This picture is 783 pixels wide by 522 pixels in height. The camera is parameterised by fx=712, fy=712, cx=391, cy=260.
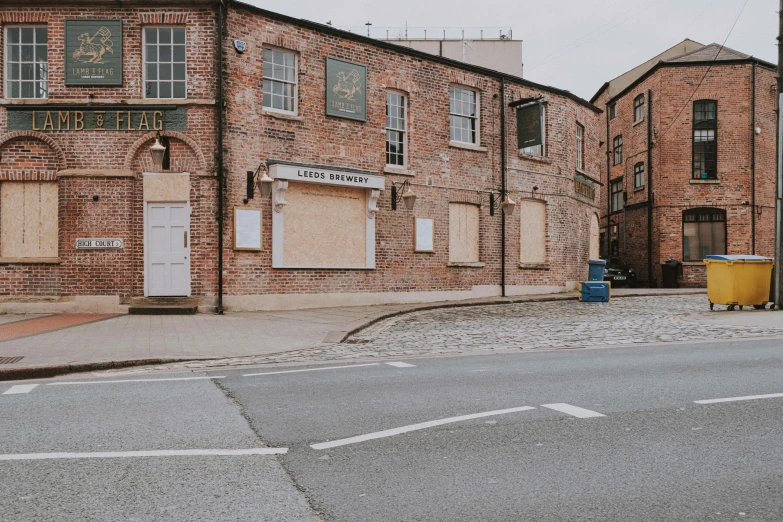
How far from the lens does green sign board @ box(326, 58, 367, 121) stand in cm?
1866

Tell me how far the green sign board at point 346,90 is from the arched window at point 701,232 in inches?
752

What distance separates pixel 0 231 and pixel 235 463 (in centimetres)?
1441

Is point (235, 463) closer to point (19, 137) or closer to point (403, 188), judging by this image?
point (19, 137)

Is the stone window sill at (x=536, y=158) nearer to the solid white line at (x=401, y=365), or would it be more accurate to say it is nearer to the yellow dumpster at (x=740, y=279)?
the yellow dumpster at (x=740, y=279)

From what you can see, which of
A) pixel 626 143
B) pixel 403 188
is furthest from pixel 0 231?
pixel 626 143

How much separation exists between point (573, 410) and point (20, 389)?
217 inches

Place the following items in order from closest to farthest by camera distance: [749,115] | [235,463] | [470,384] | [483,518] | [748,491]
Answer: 1. [483,518]
2. [748,491]
3. [235,463]
4. [470,384]
5. [749,115]

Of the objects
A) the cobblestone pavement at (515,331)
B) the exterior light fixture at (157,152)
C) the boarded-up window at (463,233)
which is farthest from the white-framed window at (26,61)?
the boarded-up window at (463,233)

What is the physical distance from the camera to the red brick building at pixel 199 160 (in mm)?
16297

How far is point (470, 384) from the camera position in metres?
7.36

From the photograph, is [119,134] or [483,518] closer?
[483,518]

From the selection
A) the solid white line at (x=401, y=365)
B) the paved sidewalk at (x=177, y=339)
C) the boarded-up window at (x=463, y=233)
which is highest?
the boarded-up window at (x=463, y=233)

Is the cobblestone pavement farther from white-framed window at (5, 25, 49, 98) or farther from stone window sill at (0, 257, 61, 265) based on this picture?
white-framed window at (5, 25, 49, 98)

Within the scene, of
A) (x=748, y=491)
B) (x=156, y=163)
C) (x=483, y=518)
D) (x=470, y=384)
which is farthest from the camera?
(x=156, y=163)
